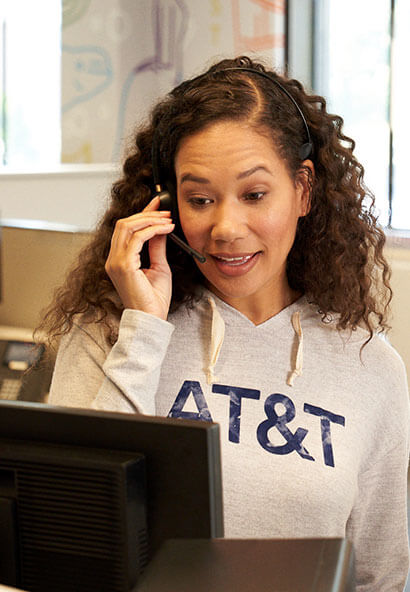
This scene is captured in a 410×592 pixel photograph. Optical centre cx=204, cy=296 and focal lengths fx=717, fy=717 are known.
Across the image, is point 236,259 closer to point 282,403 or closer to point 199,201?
point 199,201

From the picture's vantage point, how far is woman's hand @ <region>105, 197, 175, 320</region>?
1.13m

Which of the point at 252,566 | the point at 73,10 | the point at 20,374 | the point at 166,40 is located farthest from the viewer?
the point at 73,10

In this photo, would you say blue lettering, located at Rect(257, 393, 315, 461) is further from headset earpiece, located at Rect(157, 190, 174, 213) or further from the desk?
the desk

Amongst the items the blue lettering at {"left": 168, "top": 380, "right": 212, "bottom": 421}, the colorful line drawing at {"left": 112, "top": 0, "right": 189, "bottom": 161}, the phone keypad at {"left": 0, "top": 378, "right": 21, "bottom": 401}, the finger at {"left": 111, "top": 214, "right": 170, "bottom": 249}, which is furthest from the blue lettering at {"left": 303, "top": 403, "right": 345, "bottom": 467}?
the colorful line drawing at {"left": 112, "top": 0, "right": 189, "bottom": 161}

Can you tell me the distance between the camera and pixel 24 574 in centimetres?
62

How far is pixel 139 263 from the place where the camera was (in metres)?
1.16

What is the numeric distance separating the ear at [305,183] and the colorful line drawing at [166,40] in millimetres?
2785

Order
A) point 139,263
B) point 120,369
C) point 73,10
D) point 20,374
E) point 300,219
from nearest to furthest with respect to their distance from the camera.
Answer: point 120,369
point 139,263
point 300,219
point 20,374
point 73,10

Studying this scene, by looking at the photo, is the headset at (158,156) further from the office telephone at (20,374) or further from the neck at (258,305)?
the office telephone at (20,374)

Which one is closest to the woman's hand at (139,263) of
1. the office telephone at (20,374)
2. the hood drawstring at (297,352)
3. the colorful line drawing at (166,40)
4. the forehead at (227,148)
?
the forehead at (227,148)

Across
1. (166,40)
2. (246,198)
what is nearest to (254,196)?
(246,198)

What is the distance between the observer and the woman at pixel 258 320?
42.1 inches

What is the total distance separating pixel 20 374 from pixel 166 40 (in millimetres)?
2500

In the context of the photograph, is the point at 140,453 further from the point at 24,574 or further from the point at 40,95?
the point at 40,95
